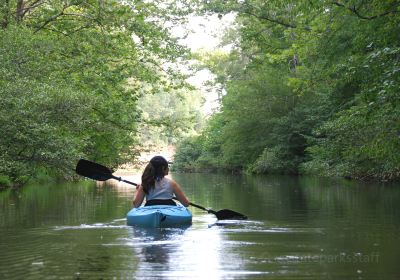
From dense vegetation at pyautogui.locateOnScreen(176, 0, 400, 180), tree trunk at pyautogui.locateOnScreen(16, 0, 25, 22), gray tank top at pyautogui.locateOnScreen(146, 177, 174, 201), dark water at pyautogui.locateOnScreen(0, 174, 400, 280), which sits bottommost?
dark water at pyautogui.locateOnScreen(0, 174, 400, 280)

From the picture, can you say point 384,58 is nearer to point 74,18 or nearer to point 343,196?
point 343,196

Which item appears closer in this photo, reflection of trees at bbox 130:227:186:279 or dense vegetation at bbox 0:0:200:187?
reflection of trees at bbox 130:227:186:279

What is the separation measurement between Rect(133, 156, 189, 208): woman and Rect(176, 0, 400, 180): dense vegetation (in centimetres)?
355

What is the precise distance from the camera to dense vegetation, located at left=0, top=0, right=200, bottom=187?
14672mm

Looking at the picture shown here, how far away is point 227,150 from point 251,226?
3152cm

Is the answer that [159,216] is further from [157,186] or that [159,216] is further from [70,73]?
[70,73]

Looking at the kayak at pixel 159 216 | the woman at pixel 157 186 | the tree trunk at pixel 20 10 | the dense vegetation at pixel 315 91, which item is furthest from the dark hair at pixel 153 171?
the tree trunk at pixel 20 10

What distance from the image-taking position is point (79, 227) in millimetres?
10586

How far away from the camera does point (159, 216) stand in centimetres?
977

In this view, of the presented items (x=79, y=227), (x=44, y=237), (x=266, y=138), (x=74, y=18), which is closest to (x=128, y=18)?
(x=74, y=18)

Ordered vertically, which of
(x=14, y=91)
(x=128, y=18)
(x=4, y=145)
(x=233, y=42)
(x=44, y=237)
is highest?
(x=233, y=42)

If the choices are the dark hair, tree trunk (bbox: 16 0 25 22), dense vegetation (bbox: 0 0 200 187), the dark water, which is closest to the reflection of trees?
the dark water

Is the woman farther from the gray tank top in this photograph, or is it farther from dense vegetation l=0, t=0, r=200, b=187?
dense vegetation l=0, t=0, r=200, b=187

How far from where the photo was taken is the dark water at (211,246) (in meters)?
6.16
